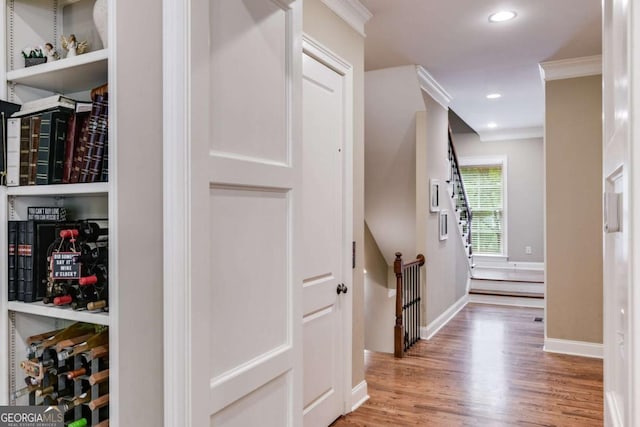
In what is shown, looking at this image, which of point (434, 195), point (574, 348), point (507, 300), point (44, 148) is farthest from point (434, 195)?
point (44, 148)

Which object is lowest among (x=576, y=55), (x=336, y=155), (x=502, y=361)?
(x=502, y=361)

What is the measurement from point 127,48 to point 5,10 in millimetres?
656

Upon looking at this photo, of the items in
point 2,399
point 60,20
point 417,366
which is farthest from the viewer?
point 417,366

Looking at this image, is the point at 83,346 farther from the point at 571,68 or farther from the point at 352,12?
the point at 571,68

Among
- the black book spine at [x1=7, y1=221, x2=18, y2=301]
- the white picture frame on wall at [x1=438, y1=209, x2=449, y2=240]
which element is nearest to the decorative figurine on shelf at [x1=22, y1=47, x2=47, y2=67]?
the black book spine at [x1=7, y1=221, x2=18, y2=301]

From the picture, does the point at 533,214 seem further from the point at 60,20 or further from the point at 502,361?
the point at 60,20

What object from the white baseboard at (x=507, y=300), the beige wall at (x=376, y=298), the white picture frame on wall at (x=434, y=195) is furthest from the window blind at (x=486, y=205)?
the beige wall at (x=376, y=298)

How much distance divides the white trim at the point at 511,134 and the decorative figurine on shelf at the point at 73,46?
7.64m

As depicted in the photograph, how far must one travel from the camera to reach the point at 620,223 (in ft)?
3.06

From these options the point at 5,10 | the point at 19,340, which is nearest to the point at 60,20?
the point at 5,10

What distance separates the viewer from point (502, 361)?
415 cm

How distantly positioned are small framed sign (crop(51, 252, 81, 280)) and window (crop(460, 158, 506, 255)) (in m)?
7.90

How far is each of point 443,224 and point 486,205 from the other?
3607 millimetres

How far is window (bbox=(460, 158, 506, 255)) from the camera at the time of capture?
840 cm
